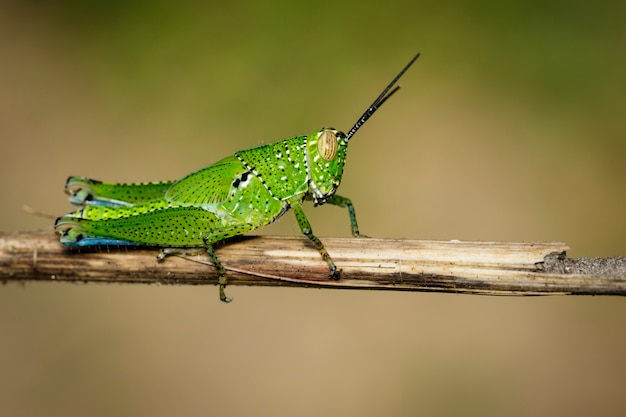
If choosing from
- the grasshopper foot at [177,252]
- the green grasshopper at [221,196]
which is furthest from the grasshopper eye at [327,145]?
the grasshopper foot at [177,252]

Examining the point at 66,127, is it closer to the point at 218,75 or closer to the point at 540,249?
the point at 218,75

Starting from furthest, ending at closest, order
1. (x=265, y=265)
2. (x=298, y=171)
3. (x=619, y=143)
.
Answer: (x=619, y=143) < (x=298, y=171) < (x=265, y=265)

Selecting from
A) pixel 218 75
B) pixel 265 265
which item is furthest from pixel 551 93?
pixel 265 265

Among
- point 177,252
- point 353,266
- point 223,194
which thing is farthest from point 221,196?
point 353,266

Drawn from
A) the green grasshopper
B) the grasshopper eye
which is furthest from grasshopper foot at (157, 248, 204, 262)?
the grasshopper eye

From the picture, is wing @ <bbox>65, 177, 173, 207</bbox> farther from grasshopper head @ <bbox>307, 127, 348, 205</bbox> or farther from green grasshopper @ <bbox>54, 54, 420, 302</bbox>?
grasshopper head @ <bbox>307, 127, 348, 205</bbox>

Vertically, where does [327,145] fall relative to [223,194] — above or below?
above

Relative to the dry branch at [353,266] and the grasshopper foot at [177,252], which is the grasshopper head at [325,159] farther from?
the grasshopper foot at [177,252]

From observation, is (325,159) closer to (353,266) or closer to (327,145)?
(327,145)
